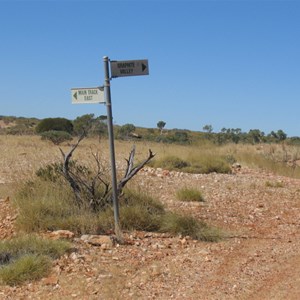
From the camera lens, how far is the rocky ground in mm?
5461

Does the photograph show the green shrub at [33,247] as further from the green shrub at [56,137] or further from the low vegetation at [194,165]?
the green shrub at [56,137]

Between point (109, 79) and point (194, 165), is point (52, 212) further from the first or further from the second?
point (194, 165)

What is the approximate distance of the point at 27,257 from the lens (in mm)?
5895

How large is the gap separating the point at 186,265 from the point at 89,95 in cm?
279

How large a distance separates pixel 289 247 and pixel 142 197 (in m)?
2.86

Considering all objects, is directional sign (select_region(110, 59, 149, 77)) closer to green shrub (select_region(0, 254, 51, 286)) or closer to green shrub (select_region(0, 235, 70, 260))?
green shrub (select_region(0, 235, 70, 260))

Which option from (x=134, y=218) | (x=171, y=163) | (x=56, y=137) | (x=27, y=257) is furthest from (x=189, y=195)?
(x=56, y=137)

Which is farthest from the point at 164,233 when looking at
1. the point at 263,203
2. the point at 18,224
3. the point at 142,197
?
the point at 263,203

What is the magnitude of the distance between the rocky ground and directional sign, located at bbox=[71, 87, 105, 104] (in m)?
2.04

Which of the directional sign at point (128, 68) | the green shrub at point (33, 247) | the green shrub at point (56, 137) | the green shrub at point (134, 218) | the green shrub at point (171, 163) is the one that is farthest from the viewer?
the green shrub at point (56, 137)

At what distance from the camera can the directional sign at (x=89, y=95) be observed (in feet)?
23.9

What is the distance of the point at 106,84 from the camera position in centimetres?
722

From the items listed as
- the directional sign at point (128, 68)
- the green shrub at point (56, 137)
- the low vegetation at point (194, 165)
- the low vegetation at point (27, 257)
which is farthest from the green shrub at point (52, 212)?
the green shrub at point (56, 137)

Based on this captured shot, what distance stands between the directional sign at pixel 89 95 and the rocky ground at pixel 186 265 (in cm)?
204
